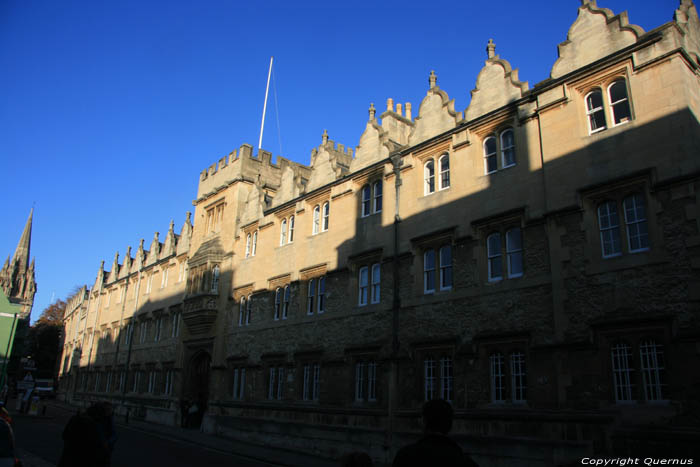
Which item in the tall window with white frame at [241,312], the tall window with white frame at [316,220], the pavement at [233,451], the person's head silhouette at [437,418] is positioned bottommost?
the pavement at [233,451]

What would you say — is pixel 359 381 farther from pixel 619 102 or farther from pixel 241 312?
pixel 619 102

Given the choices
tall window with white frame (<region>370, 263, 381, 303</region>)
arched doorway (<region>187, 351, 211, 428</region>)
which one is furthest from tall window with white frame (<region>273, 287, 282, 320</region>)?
arched doorway (<region>187, 351, 211, 428</region>)

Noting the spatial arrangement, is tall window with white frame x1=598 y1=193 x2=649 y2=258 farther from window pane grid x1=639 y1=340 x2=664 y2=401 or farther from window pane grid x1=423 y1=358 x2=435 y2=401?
window pane grid x1=423 y1=358 x2=435 y2=401

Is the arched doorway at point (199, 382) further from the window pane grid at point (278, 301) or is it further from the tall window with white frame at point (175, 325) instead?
the window pane grid at point (278, 301)

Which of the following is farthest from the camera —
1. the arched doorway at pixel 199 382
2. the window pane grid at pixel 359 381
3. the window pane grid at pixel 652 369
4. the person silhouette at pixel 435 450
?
the arched doorway at pixel 199 382

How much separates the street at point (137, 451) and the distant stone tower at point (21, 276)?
77956 mm

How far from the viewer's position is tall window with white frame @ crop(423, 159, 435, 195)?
64.6 feet

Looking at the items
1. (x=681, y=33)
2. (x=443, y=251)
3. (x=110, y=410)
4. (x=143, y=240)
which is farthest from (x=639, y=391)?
(x=143, y=240)

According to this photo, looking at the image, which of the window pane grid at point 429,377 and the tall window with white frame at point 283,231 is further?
the tall window with white frame at point 283,231

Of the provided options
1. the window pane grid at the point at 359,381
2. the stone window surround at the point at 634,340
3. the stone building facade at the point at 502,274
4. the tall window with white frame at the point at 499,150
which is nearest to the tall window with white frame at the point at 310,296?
the stone building facade at the point at 502,274

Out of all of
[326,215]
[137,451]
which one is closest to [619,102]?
[326,215]

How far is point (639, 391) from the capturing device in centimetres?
1221

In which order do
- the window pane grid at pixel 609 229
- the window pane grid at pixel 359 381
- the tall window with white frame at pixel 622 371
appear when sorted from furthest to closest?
1. the window pane grid at pixel 359 381
2. the window pane grid at pixel 609 229
3. the tall window with white frame at pixel 622 371

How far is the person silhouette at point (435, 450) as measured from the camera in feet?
11.4
